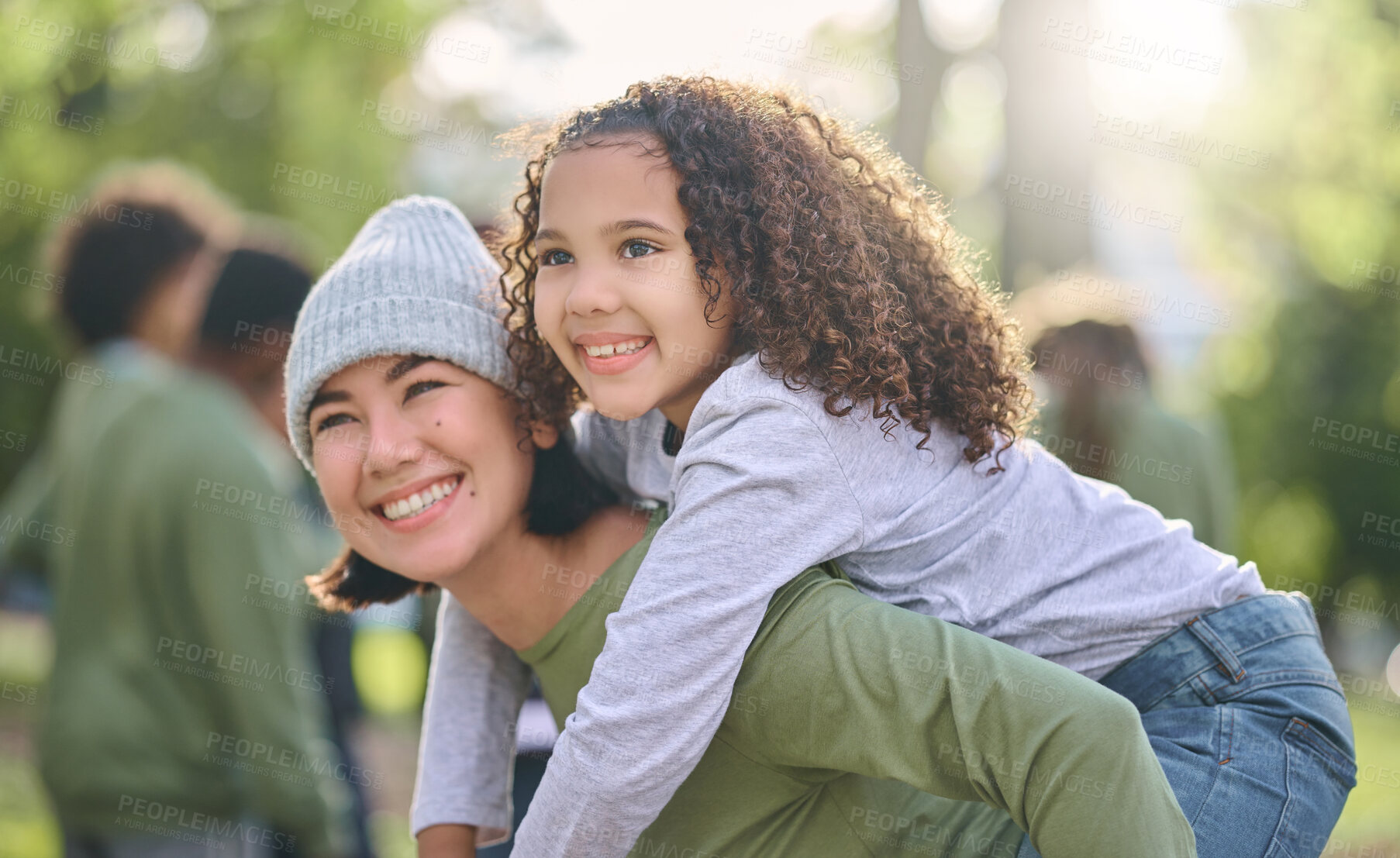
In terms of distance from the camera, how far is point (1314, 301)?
45.3 feet

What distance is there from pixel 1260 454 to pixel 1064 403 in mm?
11310

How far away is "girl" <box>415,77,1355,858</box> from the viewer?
1.71 m

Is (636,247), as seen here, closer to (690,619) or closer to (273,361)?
(690,619)

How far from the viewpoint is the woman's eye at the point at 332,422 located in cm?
213

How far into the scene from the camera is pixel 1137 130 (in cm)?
652

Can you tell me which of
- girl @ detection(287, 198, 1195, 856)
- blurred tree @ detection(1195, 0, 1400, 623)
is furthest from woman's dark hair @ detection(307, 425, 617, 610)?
blurred tree @ detection(1195, 0, 1400, 623)

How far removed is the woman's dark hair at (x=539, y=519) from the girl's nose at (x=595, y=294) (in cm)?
40

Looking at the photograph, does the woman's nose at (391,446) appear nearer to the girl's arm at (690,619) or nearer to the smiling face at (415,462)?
the smiling face at (415,462)

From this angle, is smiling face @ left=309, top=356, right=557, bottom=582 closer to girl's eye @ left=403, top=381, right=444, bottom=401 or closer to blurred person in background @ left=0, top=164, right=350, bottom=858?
girl's eye @ left=403, top=381, right=444, bottom=401

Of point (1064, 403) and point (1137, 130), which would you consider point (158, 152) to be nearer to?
point (1137, 130)

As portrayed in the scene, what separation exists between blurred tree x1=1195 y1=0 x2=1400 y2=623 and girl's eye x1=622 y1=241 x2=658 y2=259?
35.6 feet

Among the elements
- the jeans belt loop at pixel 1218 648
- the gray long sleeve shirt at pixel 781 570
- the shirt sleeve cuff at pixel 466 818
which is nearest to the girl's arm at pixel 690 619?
the gray long sleeve shirt at pixel 781 570

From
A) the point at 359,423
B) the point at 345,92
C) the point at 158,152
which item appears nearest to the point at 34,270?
the point at 158,152

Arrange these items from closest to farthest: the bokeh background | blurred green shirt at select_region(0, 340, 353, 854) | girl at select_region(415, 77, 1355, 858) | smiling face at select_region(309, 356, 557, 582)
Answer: girl at select_region(415, 77, 1355, 858) → smiling face at select_region(309, 356, 557, 582) → blurred green shirt at select_region(0, 340, 353, 854) → the bokeh background
